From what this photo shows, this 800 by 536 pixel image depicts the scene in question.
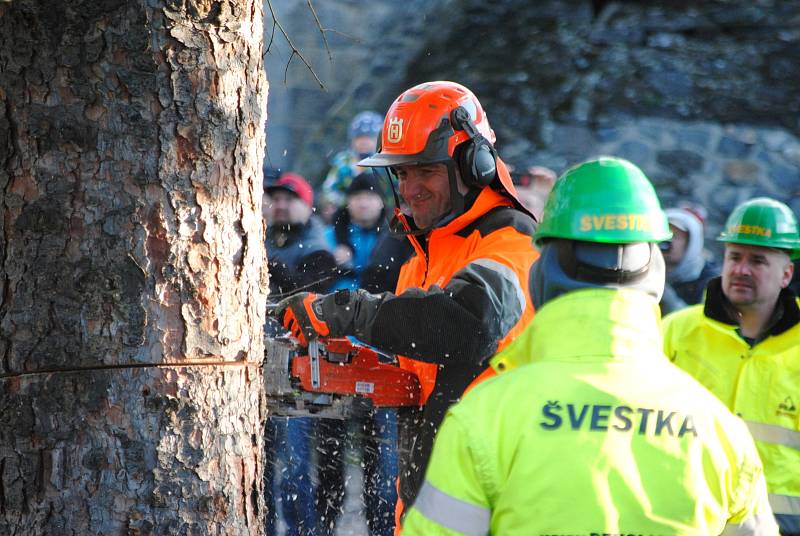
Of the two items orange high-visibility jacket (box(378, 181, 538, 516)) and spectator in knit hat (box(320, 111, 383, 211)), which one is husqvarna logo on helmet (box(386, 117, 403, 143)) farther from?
spectator in knit hat (box(320, 111, 383, 211))

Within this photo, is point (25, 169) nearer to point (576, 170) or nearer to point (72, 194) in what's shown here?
point (72, 194)

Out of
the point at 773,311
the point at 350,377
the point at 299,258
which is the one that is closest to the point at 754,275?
the point at 773,311

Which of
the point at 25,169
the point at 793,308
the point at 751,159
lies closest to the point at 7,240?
the point at 25,169

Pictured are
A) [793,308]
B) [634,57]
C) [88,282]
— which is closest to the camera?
[88,282]

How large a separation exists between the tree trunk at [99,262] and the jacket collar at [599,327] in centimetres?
99

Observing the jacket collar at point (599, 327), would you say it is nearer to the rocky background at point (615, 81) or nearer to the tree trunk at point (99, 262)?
the tree trunk at point (99, 262)

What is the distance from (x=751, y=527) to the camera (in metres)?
2.00

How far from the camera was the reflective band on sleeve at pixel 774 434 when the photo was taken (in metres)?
3.88

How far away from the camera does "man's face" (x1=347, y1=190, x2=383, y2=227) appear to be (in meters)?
5.99

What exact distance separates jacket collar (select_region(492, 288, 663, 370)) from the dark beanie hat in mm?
3998

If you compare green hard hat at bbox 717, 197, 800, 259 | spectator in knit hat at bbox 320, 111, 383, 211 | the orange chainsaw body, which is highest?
spectator in knit hat at bbox 320, 111, 383, 211

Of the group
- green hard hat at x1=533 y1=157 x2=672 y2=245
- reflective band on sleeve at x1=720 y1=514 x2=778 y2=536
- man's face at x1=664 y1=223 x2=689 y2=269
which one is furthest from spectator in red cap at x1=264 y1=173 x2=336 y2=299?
reflective band on sleeve at x1=720 y1=514 x2=778 y2=536

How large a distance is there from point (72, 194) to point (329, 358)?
1.41 metres

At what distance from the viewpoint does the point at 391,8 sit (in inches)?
470
